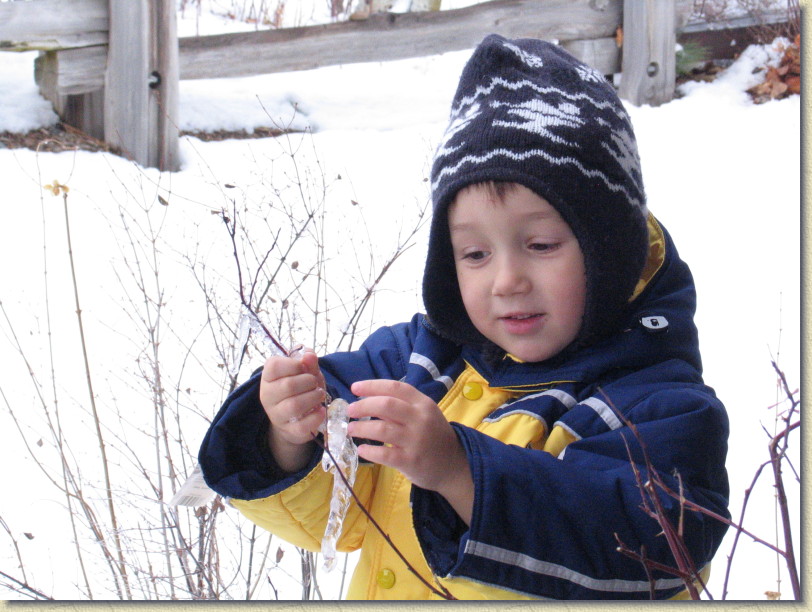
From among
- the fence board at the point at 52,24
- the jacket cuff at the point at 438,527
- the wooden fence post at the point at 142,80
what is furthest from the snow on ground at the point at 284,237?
the jacket cuff at the point at 438,527

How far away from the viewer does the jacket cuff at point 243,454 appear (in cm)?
152

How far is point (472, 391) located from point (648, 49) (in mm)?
5543

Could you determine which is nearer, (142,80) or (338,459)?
(338,459)

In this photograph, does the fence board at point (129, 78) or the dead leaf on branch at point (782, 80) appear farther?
the dead leaf on branch at point (782, 80)

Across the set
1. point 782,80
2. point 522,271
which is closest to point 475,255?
point 522,271

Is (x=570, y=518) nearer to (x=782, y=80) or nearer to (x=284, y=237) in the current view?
(x=284, y=237)

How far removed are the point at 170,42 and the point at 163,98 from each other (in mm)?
337

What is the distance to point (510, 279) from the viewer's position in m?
1.50

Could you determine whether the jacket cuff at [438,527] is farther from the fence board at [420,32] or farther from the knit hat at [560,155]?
the fence board at [420,32]

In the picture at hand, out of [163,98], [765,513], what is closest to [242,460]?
[765,513]

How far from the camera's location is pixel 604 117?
161cm

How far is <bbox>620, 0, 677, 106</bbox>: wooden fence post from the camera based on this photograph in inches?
257

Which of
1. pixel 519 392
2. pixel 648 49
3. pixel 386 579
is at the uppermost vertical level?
pixel 648 49

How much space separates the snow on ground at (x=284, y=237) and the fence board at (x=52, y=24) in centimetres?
58
